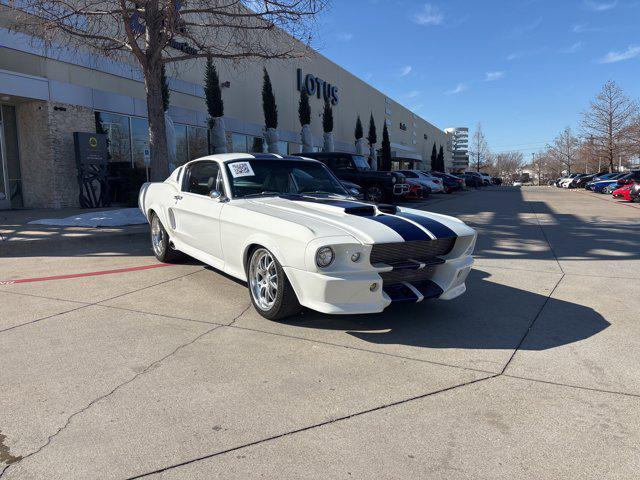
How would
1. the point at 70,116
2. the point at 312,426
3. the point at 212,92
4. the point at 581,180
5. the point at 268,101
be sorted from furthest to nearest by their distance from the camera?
the point at 581,180 → the point at 268,101 → the point at 212,92 → the point at 70,116 → the point at 312,426

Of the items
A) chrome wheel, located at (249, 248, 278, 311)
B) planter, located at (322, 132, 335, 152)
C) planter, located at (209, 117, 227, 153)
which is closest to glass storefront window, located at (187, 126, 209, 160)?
planter, located at (209, 117, 227, 153)

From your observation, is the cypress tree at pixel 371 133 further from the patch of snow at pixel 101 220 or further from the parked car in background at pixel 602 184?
the patch of snow at pixel 101 220

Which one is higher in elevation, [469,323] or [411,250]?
[411,250]

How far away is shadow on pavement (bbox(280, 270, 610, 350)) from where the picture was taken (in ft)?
13.3

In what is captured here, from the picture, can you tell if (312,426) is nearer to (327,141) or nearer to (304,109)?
(304,109)

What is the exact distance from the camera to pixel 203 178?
5859 millimetres

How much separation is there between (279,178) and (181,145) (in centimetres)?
1622

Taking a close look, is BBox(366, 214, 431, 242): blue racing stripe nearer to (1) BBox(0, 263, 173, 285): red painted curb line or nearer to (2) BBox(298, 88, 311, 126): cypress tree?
(1) BBox(0, 263, 173, 285): red painted curb line

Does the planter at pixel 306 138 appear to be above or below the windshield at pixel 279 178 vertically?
above

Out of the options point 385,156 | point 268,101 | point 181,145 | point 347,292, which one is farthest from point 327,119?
point 347,292

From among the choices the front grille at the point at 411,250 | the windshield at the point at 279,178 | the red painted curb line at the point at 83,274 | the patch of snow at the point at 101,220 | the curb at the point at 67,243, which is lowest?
the red painted curb line at the point at 83,274

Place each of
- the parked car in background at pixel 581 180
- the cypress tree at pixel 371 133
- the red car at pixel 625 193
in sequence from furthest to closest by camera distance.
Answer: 1. the parked car in background at pixel 581 180
2. the cypress tree at pixel 371 133
3. the red car at pixel 625 193

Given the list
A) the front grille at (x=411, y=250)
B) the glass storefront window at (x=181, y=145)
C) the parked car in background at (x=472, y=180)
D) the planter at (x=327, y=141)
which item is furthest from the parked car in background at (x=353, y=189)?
the parked car in background at (x=472, y=180)

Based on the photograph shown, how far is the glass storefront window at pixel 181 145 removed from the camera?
20188mm
